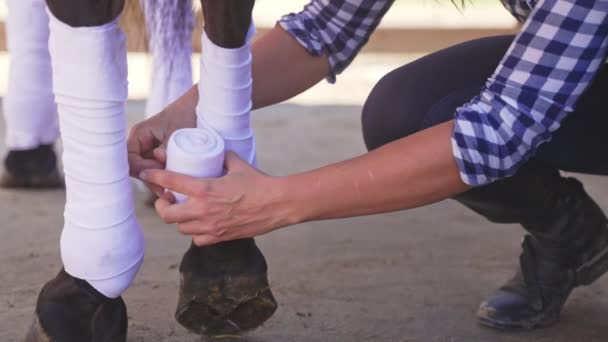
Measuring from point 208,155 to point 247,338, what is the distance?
320 millimetres

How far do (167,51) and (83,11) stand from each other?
1.61 feet

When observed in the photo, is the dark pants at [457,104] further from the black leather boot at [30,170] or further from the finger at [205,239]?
the black leather boot at [30,170]

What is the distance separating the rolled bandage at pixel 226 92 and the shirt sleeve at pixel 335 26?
0.88 feet

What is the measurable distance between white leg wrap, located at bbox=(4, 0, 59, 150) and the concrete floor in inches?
4.8

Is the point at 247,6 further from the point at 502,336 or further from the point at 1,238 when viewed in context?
the point at 1,238

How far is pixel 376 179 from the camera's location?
3.71ft

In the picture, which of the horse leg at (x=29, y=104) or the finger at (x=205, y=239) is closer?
the finger at (x=205, y=239)

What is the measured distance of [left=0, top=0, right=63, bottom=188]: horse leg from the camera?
6.38ft

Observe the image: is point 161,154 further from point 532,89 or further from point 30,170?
point 30,170

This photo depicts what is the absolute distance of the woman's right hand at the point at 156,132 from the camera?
1.22 meters

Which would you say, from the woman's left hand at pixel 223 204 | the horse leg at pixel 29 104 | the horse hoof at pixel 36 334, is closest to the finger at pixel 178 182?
the woman's left hand at pixel 223 204

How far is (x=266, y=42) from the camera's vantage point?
Result: 1.47 meters

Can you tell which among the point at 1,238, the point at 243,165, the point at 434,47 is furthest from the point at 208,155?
the point at 434,47

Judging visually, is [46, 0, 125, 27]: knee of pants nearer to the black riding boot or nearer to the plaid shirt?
the plaid shirt
